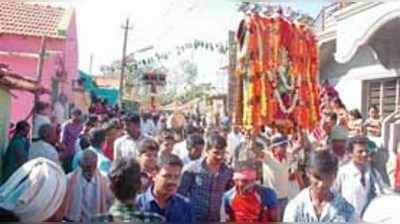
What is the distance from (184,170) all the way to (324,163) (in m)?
0.69

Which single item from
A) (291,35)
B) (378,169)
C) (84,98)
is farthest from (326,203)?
(84,98)

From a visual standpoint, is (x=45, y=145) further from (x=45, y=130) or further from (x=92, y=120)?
(x=92, y=120)

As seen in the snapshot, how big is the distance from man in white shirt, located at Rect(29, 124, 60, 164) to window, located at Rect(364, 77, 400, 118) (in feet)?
5.05

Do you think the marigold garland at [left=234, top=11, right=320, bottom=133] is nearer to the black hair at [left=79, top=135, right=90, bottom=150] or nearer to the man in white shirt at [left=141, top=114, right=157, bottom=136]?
the man in white shirt at [left=141, top=114, right=157, bottom=136]

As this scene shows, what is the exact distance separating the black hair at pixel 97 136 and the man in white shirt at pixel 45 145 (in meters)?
0.17

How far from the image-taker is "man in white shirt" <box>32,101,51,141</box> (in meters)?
3.06

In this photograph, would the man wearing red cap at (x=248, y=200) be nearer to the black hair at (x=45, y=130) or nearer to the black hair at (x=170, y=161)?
the black hair at (x=170, y=161)

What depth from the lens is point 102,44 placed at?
311cm

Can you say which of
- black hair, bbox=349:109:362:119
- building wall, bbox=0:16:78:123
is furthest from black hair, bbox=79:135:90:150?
black hair, bbox=349:109:362:119

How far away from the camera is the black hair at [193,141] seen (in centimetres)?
318

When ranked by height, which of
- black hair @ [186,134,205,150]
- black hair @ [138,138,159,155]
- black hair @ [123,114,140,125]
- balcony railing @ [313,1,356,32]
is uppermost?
balcony railing @ [313,1,356,32]

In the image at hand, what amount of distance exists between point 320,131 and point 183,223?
2.69 ft

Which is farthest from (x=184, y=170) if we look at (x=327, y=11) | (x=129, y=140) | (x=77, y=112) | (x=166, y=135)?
(x=327, y=11)

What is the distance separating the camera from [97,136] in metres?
3.14
